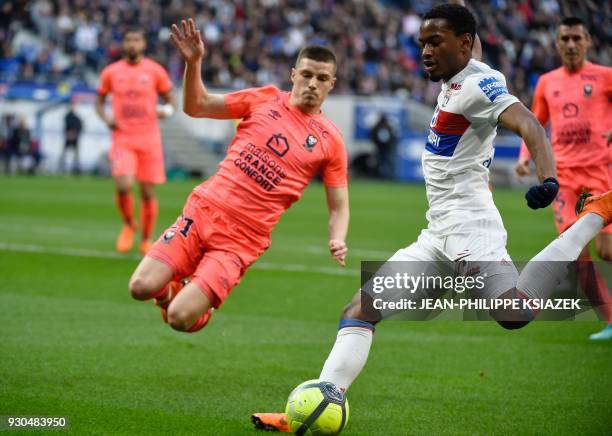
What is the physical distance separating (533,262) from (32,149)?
28.4m

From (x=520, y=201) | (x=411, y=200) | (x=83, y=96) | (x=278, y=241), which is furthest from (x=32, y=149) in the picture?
(x=278, y=241)

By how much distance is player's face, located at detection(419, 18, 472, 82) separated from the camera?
19.3 feet

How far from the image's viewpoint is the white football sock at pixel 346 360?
5.80 metres

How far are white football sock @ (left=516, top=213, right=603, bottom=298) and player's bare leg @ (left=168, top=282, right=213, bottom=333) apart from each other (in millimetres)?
1933

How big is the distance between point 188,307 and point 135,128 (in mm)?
8572

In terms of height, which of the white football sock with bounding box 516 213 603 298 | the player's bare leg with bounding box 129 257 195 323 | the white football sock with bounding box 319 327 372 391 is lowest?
the white football sock with bounding box 319 327 372 391

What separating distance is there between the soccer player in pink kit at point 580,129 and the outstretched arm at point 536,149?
3.82 metres

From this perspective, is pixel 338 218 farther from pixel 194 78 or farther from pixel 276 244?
pixel 276 244

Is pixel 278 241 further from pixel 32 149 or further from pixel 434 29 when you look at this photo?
pixel 32 149

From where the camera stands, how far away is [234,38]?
38500 mm

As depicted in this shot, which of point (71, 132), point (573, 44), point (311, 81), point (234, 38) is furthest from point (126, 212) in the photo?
point (234, 38)

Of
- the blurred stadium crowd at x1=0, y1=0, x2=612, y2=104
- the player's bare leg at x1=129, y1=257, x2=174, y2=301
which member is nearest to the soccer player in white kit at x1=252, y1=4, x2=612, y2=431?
the player's bare leg at x1=129, y1=257, x2=174, y2=301

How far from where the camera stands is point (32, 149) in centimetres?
3241

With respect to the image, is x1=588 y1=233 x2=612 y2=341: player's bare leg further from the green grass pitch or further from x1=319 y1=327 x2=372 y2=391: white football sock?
x1=319 y1=327 x2=372 y2=391: white football sock
